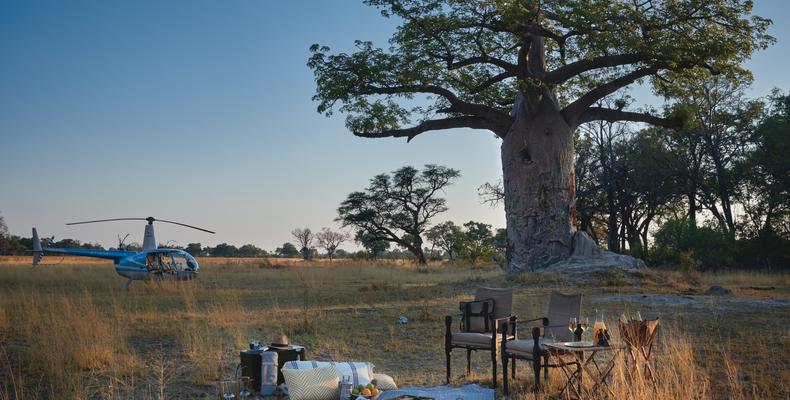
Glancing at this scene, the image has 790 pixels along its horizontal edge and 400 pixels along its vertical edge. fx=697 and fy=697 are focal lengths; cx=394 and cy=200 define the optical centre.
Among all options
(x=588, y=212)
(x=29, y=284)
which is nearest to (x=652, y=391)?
(x=29, y=284)

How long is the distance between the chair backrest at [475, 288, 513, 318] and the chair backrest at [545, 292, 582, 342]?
0.41 metres

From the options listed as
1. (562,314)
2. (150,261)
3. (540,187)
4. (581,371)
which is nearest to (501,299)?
(562,314)

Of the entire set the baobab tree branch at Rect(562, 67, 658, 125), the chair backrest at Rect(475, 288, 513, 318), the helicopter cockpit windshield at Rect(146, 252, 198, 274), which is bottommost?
the chair backrest at Rect(475, 288, 513, 318)

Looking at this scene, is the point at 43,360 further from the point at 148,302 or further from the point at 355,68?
the point at 355,68

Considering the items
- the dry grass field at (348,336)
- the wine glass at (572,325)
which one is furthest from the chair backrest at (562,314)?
the dry grass field at (348,336)

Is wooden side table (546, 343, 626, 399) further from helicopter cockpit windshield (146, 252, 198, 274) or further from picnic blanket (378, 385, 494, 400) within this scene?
helicopter cockpit windshield (146, 252, 198, 274)

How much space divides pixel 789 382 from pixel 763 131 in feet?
71.2

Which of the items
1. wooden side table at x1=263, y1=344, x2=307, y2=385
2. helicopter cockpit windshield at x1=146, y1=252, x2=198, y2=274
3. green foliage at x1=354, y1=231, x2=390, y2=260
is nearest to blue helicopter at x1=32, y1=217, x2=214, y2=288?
helicopter cockpit windshield at x1=146, y1=252, x2=198, y2=274

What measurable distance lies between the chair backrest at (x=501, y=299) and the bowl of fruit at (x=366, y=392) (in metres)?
1.73

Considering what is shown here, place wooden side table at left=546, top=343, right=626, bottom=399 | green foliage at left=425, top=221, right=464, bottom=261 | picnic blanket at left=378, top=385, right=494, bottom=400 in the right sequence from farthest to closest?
green foliage at left=425, top=221, right=464, bottom=261 → picnic blanket at left=378, top=385, right=494, bottom=400 → wooden side table at left=546, top=343, right=626, bottom=399

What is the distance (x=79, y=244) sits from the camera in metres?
49.9

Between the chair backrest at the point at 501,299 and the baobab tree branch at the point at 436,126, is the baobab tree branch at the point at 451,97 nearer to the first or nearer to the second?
the baobab tree branch at the point at 436,126

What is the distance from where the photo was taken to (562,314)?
6.25 meters

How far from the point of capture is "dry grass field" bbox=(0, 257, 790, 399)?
5805 mm
